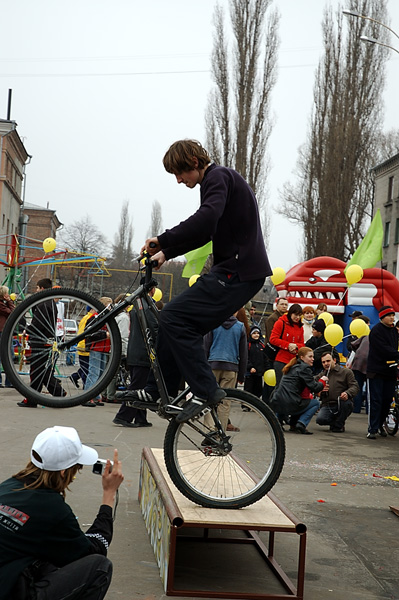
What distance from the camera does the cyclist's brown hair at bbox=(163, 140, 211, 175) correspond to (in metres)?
4.40

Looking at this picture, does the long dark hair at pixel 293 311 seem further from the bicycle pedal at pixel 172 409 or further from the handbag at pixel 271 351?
the bicycle pedal at pixel 172 409

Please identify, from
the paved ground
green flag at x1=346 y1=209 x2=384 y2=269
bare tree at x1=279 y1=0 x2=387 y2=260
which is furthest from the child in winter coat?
bare tree at x1=279 y1=0 x2=387 y2=260

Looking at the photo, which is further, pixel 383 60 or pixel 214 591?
pixel 383 60

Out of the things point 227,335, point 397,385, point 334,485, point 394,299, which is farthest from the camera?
point 394,299

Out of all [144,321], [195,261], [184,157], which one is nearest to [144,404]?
[144,321]

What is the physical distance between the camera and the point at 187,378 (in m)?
4.54

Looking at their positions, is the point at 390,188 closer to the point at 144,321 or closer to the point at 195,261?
the point at 195,261

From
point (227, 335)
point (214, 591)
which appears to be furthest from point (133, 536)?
point (227, 335)

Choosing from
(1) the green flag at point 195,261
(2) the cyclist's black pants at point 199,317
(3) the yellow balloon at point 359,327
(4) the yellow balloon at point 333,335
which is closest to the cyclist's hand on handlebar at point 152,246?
(2) the cyclist's black pants at point 199,317

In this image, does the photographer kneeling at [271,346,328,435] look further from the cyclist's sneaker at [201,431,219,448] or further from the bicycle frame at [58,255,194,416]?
the bicycle frame at [58,255,194,416]

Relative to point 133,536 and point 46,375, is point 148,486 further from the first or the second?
point 46,375

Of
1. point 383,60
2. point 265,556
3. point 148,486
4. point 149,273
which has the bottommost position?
point 265,556

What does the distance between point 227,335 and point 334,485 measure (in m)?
2.84

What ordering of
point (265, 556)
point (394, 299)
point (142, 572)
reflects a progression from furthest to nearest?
point (394, 299) < point (265, 556) < point (142, 572)
